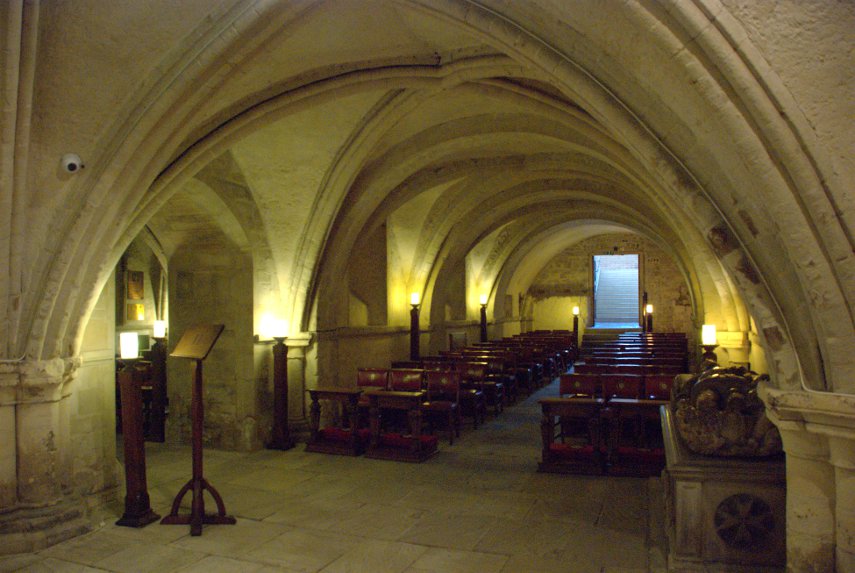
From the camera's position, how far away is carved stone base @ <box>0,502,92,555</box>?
15.2 ft

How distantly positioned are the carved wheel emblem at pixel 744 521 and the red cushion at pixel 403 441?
13.4ft

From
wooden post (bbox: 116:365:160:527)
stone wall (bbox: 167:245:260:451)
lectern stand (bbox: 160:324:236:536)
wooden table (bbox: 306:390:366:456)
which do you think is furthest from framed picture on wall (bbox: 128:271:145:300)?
lectern stand (bbox: 160:324:236:536)

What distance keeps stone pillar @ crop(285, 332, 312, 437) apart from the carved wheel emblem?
589 cm

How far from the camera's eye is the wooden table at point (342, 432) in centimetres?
757

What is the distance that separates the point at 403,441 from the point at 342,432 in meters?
0.93

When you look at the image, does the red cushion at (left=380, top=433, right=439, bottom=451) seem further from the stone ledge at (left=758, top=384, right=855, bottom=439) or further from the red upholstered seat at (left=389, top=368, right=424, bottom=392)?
the stone ledge at (left=758, top=384, right=855, bottom=439)

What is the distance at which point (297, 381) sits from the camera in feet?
28.1

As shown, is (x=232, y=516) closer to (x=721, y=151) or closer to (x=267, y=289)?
(x=267, y=289)

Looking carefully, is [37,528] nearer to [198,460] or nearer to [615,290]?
[198,460]

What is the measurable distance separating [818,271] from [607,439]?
434 cm

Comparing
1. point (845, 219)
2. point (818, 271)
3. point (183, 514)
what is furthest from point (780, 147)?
point (183, 514)

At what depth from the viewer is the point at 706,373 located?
4.57 m

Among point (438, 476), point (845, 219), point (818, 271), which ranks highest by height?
point (845, 219)

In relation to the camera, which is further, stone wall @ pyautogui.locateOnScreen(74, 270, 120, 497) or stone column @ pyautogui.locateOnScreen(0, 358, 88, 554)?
stone wall @ pyautogui.locateOnScreen(74, 270, 120, 497)
